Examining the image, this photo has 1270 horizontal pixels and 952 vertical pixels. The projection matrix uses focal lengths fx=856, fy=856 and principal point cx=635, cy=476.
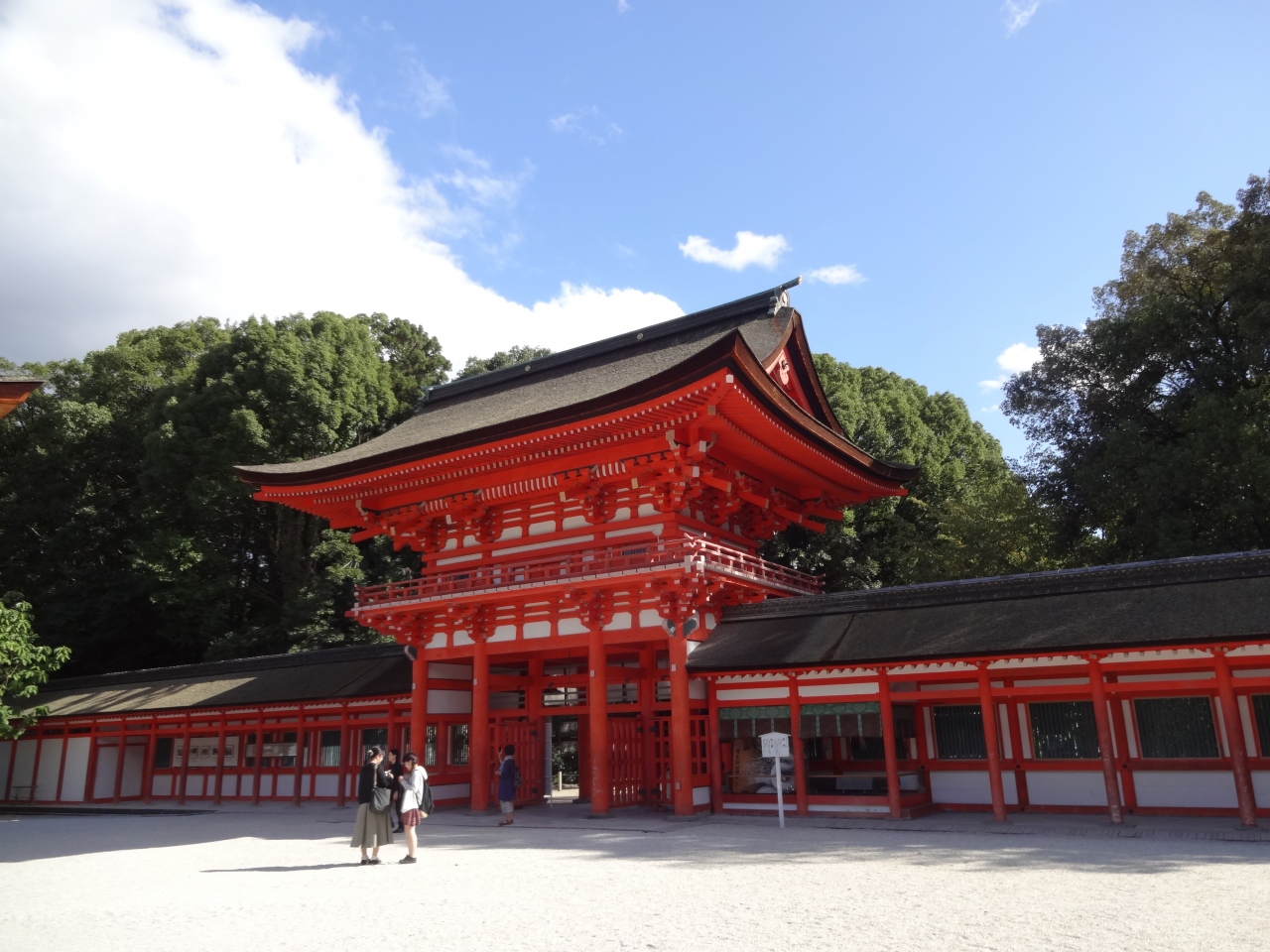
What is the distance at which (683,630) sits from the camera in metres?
15.9

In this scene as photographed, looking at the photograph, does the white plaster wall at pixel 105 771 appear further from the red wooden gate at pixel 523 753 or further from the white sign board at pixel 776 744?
the white sign board at pixel 776 744

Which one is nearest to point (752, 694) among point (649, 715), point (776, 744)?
point (776, 744)

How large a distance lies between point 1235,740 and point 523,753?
42.5 ft

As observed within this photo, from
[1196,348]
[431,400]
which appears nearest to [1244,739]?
[1196,348]

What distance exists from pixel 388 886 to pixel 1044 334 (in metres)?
23.2

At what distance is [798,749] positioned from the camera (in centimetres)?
1467

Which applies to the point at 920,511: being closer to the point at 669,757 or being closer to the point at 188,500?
the point at 669,757

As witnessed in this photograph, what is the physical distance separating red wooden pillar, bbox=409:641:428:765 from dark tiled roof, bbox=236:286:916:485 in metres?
4.49

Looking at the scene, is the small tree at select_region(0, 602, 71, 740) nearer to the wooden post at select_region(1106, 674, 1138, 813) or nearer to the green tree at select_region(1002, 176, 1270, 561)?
the wooden post at select_region(1106, 674, 1138, 813)

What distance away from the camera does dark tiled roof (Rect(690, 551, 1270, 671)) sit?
476 inches

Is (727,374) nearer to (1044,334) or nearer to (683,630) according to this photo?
(683,630)

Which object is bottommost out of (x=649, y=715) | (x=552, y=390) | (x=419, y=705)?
(x=649, y=715)

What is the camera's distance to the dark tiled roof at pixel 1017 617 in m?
12.1

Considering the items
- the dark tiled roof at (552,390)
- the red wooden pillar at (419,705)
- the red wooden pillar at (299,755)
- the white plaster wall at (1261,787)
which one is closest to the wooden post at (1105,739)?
the white plaster wall at (1261,787)
